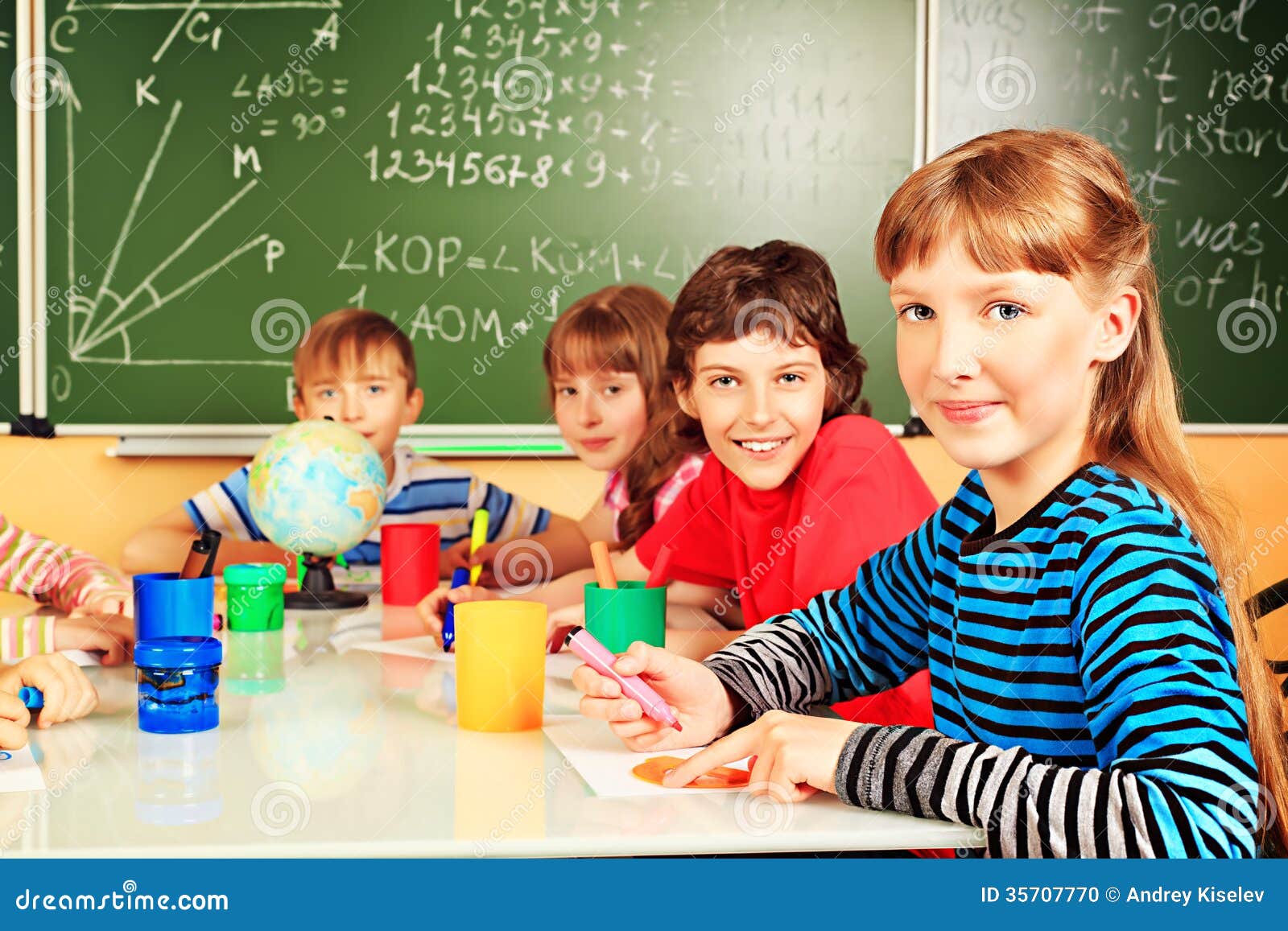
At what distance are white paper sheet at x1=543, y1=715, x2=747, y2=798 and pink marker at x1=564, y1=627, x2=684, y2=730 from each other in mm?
32

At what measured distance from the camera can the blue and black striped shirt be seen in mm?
692

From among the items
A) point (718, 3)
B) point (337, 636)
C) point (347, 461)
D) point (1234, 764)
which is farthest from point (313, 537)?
point (718, 3)

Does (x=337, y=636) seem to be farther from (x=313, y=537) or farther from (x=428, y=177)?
(x=428, y=177)

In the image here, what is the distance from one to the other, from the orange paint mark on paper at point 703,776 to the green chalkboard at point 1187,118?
2.38 metres

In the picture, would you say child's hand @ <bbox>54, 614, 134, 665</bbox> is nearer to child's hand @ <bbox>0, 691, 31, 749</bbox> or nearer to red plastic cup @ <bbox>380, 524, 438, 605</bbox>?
child's hand @ <bbox>0, 691, 31, 749</bbox>

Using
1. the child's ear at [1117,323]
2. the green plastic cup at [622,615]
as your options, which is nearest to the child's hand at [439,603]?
the green plastic cup at [622,615]

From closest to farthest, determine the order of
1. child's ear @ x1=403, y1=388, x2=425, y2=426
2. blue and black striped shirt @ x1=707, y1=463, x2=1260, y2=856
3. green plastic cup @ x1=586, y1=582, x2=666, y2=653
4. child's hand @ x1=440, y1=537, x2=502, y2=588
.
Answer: blue and black striped shirt @ x1=707, y1=463, x2=1260, y2=856
green plastic cup @ x1=586, y1=582, x2=666, y2=653
child's hand @ x1=440, y1=537, x2=502, y2=588
child's ear @ x1=403, y1=388, x2=425, y2=426

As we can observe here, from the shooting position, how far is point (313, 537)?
188 centimetres

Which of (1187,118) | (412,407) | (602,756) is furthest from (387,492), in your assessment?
(1187,118)

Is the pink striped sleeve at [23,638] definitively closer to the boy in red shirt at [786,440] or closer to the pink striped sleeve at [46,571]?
the pink striped sleeve at [46,571]

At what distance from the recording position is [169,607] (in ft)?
4.32

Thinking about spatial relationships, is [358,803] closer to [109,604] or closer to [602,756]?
[602,756]

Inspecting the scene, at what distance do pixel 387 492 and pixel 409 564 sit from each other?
68 cm

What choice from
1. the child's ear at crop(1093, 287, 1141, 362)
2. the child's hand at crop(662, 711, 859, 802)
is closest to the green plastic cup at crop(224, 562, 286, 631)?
the child's hand at crop(662, 711, 859, 802)
